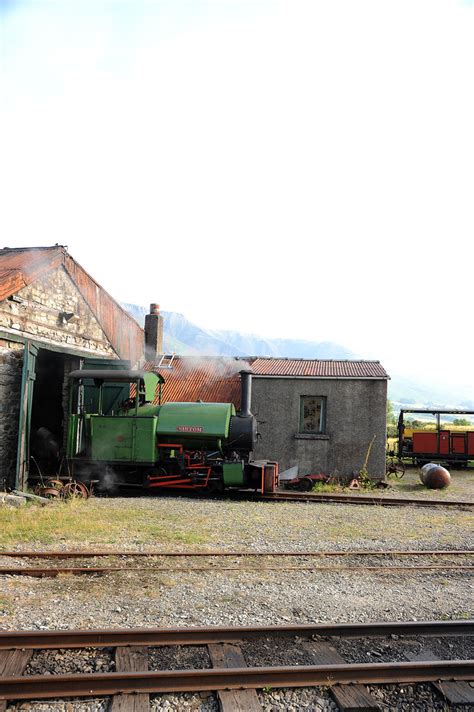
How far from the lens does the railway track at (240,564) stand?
6.67m

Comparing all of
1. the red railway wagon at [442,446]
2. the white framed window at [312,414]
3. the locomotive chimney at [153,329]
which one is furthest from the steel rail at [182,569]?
the red railway wagon at [442,446]

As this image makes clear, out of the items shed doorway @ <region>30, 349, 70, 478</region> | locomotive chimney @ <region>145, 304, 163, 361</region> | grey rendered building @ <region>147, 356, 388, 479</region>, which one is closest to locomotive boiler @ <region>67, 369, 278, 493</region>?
shed doorway @ <region>30, 349, 70, 478</region>

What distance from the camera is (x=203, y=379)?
752 inches

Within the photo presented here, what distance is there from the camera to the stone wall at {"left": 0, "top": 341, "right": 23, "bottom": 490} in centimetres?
1204

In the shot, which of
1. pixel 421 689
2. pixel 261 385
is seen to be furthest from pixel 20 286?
pixel 421 689

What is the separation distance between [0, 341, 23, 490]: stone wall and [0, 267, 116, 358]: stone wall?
2.80 feet

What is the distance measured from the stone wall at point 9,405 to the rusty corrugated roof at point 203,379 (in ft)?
20.1

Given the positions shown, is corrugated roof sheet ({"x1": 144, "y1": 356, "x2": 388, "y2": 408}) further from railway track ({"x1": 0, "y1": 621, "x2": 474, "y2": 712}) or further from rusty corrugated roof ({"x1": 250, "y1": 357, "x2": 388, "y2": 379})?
railway track ({"x1": 0, "y1": 621, "x2": 474, "y2": 712})

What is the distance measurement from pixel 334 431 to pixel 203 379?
4.85m

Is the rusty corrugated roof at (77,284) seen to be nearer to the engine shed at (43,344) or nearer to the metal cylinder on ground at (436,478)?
the engine shed at (43,344)

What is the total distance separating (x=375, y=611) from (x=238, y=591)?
150 centimetres

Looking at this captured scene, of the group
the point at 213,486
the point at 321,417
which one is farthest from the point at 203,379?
the point at 213,486

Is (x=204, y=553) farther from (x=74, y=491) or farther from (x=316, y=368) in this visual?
(x=316, y=368)

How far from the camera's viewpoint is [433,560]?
26.0ft
